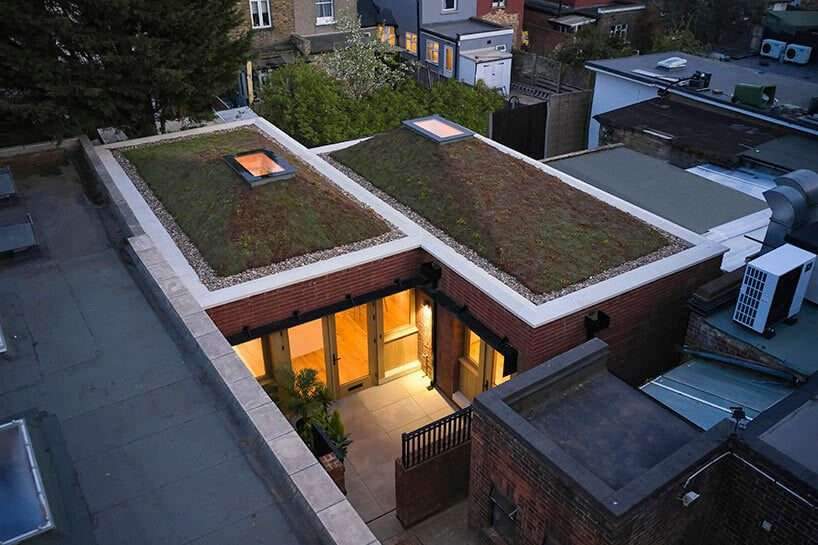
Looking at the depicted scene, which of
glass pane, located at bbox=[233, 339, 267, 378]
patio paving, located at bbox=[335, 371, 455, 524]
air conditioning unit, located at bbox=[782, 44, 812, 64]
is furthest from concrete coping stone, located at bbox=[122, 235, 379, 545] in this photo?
air conditioning unit, located at bbox=[782, 44, 812, 64]

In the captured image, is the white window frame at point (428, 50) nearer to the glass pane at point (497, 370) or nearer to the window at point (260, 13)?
the window at point (260, 13)

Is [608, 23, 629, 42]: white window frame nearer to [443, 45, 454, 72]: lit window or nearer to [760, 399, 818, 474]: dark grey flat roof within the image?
[443, 45, 454, 72]: lit window

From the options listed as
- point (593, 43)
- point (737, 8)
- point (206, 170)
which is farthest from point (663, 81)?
point (737, 8)

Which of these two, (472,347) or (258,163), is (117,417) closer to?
(472,347)

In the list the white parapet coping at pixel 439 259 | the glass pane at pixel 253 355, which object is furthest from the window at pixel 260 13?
the glass pane at pixel 253 355

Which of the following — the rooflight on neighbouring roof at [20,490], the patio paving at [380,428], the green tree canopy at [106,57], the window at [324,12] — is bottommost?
the patio paving at [380,428]

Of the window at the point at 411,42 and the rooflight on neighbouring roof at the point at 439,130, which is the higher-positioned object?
the rooflight on neighbouring roof at the point at 439,130

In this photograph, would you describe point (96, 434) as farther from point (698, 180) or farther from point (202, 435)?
point (698, 180)
